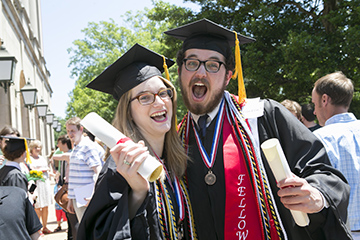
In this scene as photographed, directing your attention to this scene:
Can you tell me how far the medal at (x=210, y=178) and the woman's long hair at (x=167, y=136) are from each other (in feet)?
0.50

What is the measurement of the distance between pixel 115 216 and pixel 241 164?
900mm

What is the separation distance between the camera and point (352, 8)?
388 inches

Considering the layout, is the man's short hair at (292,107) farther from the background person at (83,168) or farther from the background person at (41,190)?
the background person at (41,190)

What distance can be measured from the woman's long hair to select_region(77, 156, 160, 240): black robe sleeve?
0.34 meters

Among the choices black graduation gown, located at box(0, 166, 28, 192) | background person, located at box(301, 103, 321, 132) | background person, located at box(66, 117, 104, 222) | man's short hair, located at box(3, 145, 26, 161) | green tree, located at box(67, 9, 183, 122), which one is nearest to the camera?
black graduation gown, located at box(0, 166, 28, 192)

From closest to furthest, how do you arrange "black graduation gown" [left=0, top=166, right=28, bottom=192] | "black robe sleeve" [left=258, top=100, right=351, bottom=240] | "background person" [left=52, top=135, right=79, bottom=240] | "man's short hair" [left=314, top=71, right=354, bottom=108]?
"black robe sleeve" [left=258, top=100, right=351, bottom=240]
"man's short hair" [left=314, top=71, right=354, bottom=108]
"black graduation gown" [left=0, top=166, right=28, bottom=192]
"background person" [left=52, top=135, right=79, bottom=240]

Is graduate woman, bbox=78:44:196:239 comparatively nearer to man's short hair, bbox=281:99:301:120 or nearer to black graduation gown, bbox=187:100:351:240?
black graduation gown, bbox=187:100:351:240

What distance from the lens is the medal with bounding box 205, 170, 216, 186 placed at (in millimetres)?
2469

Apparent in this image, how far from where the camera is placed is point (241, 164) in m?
2.49

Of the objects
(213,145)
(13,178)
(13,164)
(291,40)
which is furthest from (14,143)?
(291,40)

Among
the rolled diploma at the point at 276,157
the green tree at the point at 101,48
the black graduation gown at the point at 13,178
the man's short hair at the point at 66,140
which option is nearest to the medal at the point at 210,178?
the rolled diploma at the point at 276,157

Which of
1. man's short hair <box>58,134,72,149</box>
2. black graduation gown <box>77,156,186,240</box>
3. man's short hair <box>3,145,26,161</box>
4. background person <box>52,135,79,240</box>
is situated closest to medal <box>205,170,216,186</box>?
black graduation gown <box>77,156,186,240</box>

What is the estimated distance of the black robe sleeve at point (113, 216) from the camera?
1.93 m

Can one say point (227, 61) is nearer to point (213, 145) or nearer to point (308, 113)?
point (213, 145)
